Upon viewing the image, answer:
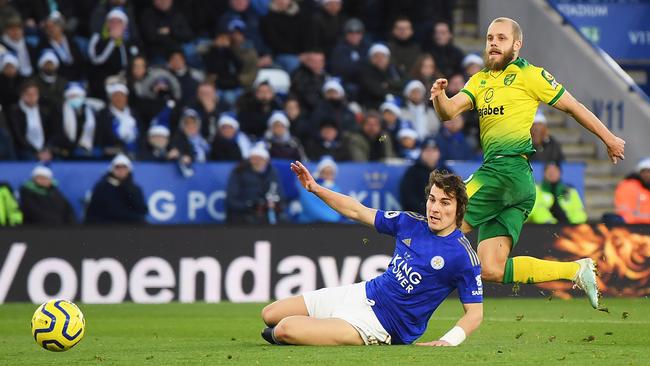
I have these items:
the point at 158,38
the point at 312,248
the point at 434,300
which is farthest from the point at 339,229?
the point at 434,300

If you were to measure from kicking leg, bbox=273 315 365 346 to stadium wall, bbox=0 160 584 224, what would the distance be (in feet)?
28.7

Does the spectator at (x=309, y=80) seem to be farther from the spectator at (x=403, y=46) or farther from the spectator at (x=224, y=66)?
the spectator at (x=403, y=46)

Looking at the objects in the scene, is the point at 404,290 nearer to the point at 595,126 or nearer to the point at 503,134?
the point at 503,134

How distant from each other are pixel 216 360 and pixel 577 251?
882cm

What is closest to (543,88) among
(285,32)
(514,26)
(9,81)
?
(514,26)

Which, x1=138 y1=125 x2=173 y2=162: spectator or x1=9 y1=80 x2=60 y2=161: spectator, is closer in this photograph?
x1=9 y1=80 x2=60 y2=161: spectator

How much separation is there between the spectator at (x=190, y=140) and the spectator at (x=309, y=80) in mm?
1938

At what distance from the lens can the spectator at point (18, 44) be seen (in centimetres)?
1938

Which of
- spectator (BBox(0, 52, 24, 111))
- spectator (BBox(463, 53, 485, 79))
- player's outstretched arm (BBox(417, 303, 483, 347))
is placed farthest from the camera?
spectator (BBox(463, 53, 485, 79))

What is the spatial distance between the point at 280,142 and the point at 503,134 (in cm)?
851

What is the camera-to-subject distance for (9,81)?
19.0 m

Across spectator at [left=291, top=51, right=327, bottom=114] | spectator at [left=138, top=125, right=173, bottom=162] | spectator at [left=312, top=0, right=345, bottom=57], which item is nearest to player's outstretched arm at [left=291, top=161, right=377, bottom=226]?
spectator at [left=138, top=125, right=173, bottom=162]

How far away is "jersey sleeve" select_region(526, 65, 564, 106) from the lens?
420 inches

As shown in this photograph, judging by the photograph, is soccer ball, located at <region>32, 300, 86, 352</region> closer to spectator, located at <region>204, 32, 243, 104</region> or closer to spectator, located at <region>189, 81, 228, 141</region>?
spectator, located at <region>189, 81, 228, 141</region>
